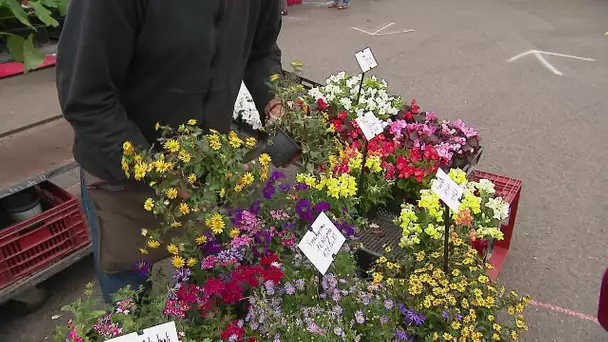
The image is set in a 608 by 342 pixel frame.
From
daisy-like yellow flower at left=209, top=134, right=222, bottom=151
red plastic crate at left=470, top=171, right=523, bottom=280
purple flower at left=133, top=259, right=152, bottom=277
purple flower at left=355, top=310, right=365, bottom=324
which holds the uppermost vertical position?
daisy-like yellow flower at left=209, top=134, right=222, bottom=151

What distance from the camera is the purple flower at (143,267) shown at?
5.60ft

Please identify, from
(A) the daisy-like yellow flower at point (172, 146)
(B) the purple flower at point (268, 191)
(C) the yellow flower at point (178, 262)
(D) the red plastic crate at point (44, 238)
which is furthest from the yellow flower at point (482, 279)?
(D) the red plastic crate at point (44, 238)

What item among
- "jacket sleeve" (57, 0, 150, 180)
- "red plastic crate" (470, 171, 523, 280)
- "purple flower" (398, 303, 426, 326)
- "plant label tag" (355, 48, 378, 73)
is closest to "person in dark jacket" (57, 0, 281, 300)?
"jacket sleeve" (57, 0, 150, 180)

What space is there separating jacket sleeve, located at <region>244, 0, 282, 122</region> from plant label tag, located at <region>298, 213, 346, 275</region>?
0.79 m

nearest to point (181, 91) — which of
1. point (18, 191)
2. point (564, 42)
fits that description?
point (18, 191)

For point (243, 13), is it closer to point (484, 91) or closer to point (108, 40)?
point (108, 40)

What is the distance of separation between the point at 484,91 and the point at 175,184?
4.78 metres

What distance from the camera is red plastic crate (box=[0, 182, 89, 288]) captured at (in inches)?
91.5

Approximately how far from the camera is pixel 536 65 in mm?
6336

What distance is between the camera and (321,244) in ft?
4.58

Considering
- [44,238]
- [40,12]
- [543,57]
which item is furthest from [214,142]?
[543,57]

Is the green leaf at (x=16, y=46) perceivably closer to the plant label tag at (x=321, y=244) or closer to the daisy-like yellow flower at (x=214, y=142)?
the daisy-like yellow flower at (x=214, y=142)

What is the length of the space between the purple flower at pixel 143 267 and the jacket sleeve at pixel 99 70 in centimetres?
38

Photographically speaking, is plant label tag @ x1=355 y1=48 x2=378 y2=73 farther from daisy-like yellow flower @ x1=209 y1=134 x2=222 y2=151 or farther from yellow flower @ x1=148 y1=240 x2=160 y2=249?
yellow flower @ x1=148 y1=240 x2=160 y2=249
